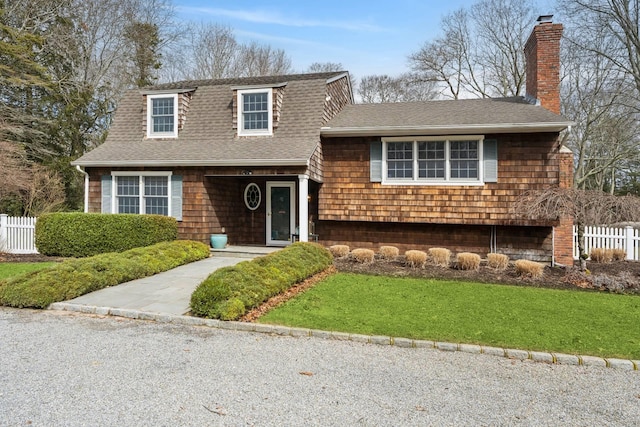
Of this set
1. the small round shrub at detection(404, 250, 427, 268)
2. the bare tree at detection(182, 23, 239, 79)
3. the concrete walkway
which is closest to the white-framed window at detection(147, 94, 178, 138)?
the concrete walkway

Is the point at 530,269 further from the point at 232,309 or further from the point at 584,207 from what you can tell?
the point at 232,309

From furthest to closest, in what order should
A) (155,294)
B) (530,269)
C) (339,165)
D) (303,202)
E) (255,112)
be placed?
(255,112), (339,165), (303,202), (530,269), (155,294)

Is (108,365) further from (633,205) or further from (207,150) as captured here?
(633,205)

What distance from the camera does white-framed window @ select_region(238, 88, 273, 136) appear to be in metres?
13.2

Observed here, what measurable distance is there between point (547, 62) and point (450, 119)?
140 inches

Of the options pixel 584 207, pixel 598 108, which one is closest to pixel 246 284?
pixel 584 207

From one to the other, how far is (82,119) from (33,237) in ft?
37.7

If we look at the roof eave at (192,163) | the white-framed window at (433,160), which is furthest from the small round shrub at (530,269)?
the roof eave at (192,163)

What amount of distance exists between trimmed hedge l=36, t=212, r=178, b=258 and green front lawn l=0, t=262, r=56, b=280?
103 cm

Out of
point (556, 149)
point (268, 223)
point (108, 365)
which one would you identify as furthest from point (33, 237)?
point (556, 149)

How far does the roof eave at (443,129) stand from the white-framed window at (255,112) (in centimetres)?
194

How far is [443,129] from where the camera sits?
11555 millimetres

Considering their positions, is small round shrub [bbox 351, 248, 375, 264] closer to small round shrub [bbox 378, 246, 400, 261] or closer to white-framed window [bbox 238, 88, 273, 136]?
small round shrub [bbox 378, 246, 400, 261]

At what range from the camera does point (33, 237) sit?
13000mm
